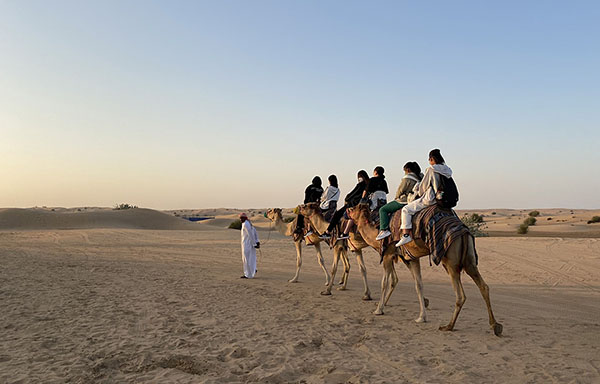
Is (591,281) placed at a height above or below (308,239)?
below

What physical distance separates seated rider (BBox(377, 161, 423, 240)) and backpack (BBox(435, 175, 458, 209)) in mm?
1096

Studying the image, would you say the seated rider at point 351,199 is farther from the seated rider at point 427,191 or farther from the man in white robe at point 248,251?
the man in white robe at point 248,251

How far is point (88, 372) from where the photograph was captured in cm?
578

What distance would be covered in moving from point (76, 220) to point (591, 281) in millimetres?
48240

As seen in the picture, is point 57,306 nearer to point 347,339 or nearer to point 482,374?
point 347,339

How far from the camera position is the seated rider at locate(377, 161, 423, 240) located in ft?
30.0

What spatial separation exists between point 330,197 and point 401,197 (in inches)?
131

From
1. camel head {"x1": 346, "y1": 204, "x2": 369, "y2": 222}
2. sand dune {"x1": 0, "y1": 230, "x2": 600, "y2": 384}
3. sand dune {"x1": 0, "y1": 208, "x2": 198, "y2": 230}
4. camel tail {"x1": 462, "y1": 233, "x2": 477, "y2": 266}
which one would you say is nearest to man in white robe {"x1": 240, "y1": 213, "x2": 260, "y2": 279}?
sand dune {"x1": 0, "y1": 230, "x2": 600, "y2": 384}

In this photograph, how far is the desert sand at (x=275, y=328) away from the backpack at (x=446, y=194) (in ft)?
7.62

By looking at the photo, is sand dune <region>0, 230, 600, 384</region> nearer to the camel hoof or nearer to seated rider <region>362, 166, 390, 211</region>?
the camel hoof

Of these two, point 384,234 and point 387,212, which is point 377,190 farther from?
point 384,234

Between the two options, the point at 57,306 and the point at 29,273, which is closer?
the point at 57,306

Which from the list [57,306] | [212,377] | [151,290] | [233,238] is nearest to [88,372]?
[212,377]

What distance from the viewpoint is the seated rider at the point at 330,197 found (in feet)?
40.9
